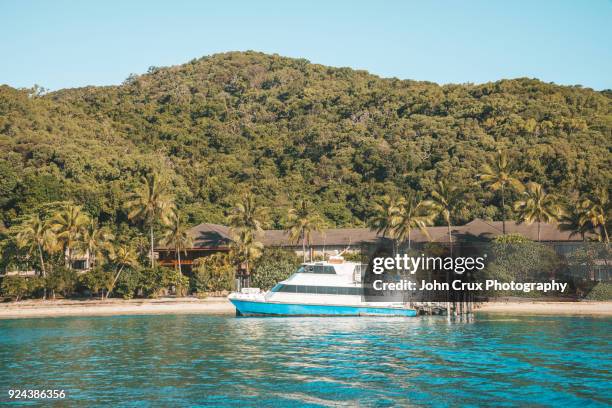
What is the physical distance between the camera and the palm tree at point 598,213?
66938 mm

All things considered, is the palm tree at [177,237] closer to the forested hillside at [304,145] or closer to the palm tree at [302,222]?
the palm tree at [302,222]

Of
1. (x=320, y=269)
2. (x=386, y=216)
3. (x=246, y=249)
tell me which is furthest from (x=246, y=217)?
(x=320, y=269)

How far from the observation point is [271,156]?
12900 cm

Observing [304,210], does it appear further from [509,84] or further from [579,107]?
[509,84]

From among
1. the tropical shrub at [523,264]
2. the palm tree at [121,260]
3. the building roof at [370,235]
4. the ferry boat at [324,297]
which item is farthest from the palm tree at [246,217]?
the tropical shrub at [523,264]

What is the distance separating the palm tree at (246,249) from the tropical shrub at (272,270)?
102cm

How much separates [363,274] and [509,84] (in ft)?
321

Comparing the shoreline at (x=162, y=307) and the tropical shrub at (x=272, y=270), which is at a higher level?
→ the tropical shrub at (x=272, y=270)

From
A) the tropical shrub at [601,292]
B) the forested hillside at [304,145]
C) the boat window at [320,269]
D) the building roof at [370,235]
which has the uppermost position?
the forested hillside at [304,145]

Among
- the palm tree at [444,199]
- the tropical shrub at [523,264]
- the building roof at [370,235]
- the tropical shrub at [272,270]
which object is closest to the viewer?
the tropical shrub at [523,264]

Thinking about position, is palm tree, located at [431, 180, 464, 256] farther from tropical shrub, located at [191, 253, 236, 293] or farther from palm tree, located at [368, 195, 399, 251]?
tropical shrub, located at [191, 253, 236, 293]

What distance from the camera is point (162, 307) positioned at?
6222 cm

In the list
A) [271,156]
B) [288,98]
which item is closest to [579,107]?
[271,156]

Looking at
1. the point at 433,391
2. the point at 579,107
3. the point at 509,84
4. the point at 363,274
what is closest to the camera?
the point at 433,391
